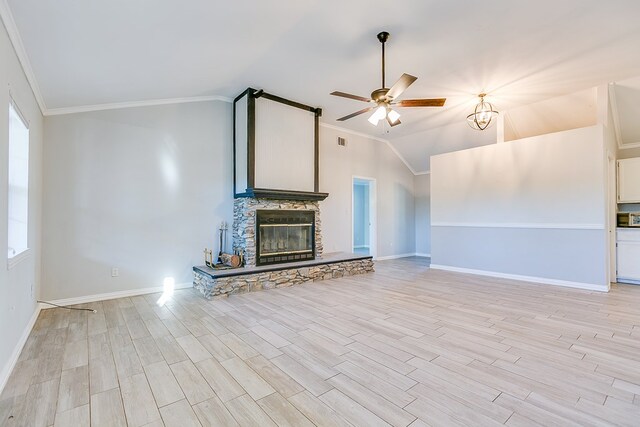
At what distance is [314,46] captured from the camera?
11.7 feet

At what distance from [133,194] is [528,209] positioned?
6.55 m

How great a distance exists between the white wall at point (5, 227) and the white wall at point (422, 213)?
8157 millimetres

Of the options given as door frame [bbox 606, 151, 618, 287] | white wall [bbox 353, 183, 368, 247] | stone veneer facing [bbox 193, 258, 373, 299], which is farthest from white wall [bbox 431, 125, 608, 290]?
white wall [bbox 353, 183, 368, 247]

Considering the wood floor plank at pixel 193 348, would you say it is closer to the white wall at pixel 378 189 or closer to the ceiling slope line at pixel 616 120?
the white wall at pixel 378 189

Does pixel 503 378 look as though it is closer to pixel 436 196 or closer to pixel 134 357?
pixel 134 357

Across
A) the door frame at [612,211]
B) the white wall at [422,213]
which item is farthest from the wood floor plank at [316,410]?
the white wall at [422,213]

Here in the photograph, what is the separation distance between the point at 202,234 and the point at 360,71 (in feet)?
11.6

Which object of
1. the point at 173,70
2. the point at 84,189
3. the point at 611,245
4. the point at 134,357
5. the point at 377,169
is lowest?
the point at 134,357

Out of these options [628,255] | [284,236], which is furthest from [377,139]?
[628,255]

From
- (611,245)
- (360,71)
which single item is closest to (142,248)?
(360,71)

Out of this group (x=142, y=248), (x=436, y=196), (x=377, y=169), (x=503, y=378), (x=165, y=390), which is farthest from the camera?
(x=377, y=169)

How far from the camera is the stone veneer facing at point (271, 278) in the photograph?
4301 millimetres

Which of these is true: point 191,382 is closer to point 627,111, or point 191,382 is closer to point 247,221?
point 247,221

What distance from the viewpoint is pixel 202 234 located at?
5023mm
